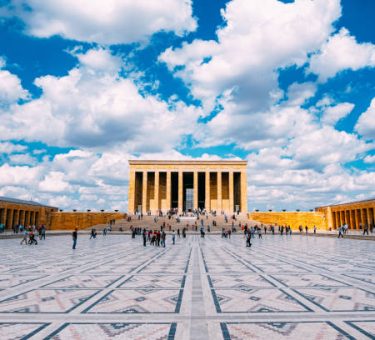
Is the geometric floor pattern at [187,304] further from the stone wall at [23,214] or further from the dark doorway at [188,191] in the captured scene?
the dark doorway at [188,191]

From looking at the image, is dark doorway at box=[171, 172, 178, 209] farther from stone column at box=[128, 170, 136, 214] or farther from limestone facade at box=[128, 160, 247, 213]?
stone column at box=[128, 170, 136, 214]

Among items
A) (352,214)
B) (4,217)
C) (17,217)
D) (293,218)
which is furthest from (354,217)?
(17,217)

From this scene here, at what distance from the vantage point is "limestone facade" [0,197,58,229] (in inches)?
1649

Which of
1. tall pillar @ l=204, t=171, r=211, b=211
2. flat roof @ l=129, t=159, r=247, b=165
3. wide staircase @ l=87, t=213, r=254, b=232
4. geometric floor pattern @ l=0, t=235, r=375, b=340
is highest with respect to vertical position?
flat roof @ l=129, t=159, r=247, b=165

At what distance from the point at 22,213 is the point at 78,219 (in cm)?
1004

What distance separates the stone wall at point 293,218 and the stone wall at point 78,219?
82.6ft

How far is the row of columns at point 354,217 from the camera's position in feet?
139

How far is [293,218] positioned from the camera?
55.8m

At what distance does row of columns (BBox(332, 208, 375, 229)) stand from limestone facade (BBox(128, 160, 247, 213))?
16.3 metres

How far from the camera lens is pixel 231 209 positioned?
62.7 meters

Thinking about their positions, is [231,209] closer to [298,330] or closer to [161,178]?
[161,178]

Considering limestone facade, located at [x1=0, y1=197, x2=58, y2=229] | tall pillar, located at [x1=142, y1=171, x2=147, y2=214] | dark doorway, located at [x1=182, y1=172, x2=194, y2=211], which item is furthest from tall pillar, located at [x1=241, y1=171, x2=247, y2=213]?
limestone facade, located at [x1=0, y1=197, x2=58, y2=229]

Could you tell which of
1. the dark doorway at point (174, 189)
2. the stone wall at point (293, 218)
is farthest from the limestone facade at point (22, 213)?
the stone wall at point (293, 218)

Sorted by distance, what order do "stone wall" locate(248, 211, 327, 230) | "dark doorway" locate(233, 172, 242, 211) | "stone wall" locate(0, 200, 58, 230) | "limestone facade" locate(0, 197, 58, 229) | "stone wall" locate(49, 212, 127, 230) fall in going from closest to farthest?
"stone wall" locate(0, 200, 58, 230) → "limestone facade" locate(0, 197, 58, 229) → "stone wall" locate(49, 212, 127, 230) → "stone wall" locate(248, 211, 327, 230) → "dark doorway" locate(233, 172, 242, 211)
